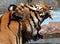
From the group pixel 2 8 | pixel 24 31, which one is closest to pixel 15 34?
pixel 24 31

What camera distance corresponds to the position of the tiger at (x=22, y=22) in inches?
26.9

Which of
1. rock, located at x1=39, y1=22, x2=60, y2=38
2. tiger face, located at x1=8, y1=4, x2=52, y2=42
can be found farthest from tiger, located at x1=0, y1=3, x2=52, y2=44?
rock, located at x1=39, y1=22, x2=60, y2=38

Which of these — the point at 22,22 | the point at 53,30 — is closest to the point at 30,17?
the point at 22,22

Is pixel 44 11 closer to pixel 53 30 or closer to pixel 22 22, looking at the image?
pixel 22 22

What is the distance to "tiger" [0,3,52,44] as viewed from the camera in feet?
2.24

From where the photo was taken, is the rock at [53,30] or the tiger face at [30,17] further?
the rock at [53,30]

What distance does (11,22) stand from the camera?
71 cm

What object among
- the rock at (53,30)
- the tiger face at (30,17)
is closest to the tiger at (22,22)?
the tiger face at (30,17)

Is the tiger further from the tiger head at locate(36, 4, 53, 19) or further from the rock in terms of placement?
the rock

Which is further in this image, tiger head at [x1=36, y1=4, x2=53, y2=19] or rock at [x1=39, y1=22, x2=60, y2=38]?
rock at [x1=39, y1=22, x2=60, y2=38]

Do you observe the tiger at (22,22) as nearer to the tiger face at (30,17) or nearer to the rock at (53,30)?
the tiger face at (30,17)

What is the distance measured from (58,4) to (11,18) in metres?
1.23

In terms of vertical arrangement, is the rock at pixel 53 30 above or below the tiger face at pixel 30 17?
below

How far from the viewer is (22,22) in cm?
72
